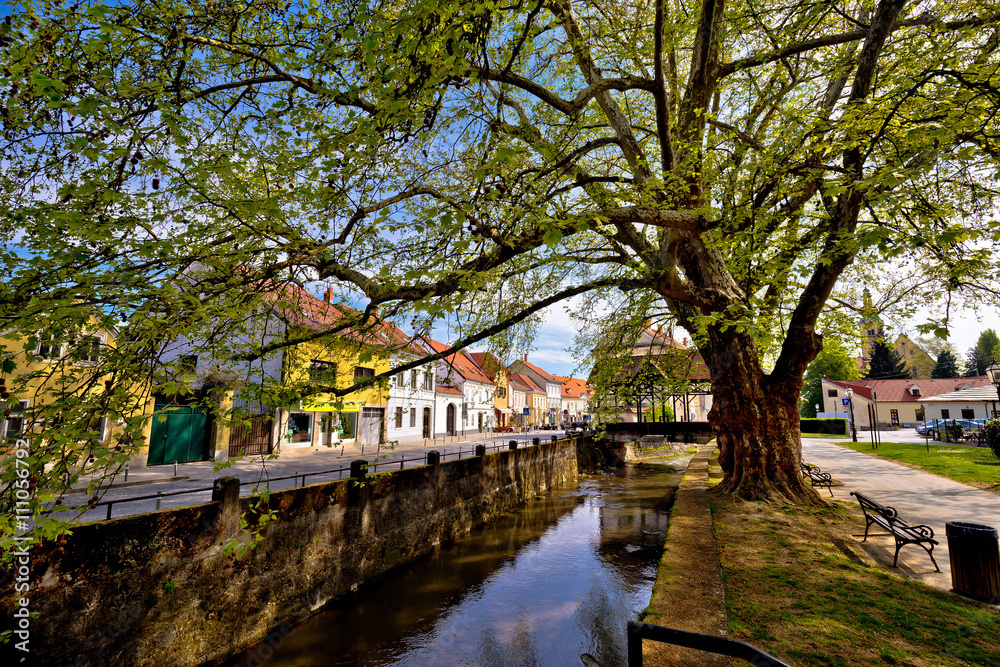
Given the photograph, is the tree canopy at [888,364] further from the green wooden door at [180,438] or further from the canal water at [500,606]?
the green wooden door at [180,438]

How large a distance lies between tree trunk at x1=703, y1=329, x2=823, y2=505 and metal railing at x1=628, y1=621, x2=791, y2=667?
32.5 feet

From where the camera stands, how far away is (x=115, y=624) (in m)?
6.46

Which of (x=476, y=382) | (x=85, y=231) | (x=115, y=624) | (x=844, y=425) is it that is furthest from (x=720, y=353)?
(x=844, y=425)

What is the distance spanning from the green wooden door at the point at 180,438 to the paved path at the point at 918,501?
72.0 ft

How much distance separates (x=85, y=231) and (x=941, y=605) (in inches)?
398

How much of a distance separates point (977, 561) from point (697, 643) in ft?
21.3

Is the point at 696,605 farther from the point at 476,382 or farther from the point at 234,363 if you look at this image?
the point at 476,382

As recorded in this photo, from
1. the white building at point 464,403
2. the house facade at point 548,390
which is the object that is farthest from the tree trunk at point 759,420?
the house facade at point 548,390

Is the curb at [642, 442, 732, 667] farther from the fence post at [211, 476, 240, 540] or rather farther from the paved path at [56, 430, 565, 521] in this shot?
the fence post at [211, 476, 240, 540]

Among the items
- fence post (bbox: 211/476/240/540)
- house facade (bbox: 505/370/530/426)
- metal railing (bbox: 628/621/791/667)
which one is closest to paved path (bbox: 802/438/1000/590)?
metal railing (bbox: 628/621/791/667)

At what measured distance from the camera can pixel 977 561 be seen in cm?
582

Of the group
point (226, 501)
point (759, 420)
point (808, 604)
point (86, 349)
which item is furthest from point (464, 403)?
point (86, 349)

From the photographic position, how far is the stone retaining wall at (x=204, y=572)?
19.7 ft

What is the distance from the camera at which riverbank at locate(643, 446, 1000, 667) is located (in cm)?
452
